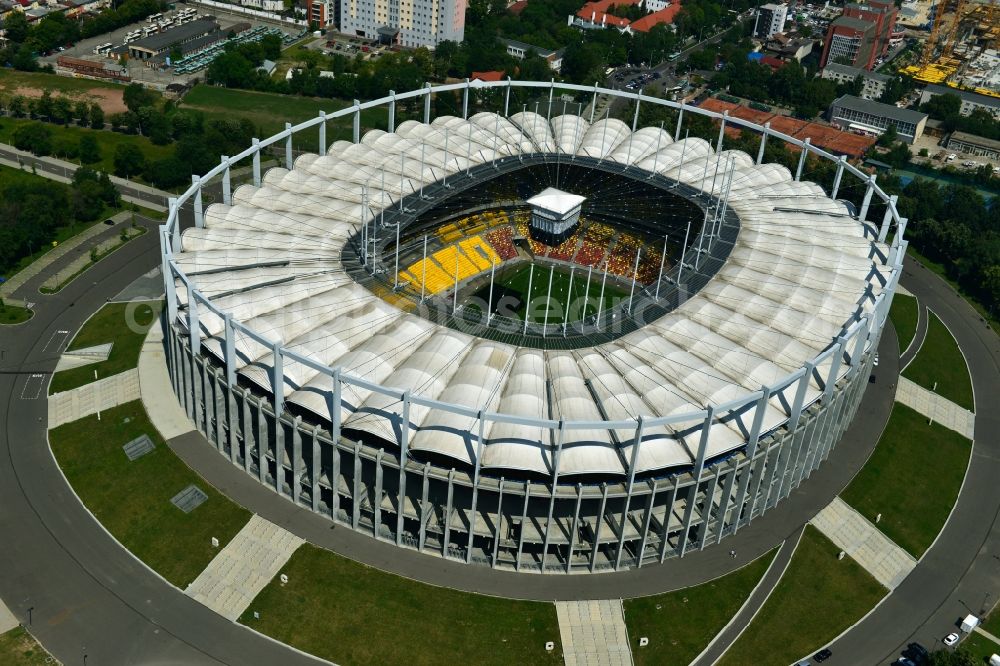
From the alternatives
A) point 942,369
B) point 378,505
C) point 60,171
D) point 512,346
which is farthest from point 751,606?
point 60,171

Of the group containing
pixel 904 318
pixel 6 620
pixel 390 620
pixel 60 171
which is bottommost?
pixel 6 620

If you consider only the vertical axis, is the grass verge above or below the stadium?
below

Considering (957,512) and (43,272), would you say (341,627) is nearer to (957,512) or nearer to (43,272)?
(957,512)

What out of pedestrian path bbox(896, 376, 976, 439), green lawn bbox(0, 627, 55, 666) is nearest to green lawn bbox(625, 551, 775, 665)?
pedestrian path bbox(896, 376, 976, 439)

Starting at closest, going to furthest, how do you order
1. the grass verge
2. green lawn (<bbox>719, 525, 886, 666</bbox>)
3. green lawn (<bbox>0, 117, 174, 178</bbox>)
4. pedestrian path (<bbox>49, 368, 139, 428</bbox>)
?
green lawn (<bbox>719, 525, 886, 666</bbox>) < pedestrian path (<bbox>49, 368, 139, 428</bbox>) < the grass verge < green lawn (<bbox>0, 117, 174, 178</bbox>)

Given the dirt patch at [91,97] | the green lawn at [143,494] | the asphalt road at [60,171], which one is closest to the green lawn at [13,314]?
the green lawn at [143,494]

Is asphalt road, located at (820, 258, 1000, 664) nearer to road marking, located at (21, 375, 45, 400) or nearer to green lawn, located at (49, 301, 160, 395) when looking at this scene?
green lawn, located at (49, 301, 160, 395)

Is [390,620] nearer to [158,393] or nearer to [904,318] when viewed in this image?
[158,393]
